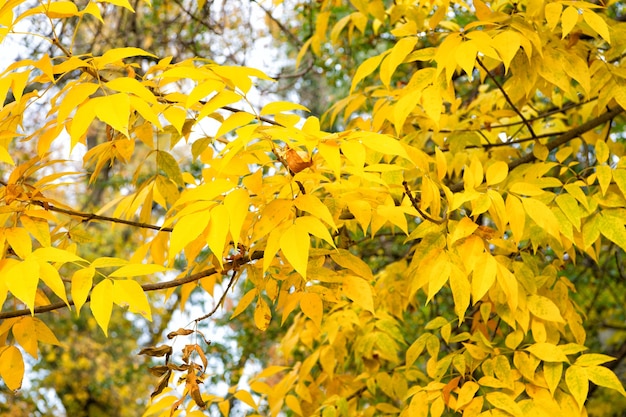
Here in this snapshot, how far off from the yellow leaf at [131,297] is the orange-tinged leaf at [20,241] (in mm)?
165

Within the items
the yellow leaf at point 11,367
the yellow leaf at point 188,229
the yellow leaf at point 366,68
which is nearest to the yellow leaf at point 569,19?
the yellow leaf at point 366,68

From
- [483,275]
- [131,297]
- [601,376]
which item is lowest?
[601,376]

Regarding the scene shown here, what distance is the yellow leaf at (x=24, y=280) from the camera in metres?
1.13

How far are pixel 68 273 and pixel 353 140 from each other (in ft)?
19.5

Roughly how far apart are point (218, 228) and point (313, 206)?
0.17 m

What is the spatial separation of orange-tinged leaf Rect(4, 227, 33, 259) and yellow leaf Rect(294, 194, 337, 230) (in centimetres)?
48

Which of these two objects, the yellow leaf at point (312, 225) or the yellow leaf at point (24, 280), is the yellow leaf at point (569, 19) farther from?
the yellow leaf at point (24, 280)

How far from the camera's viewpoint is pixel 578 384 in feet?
5.13

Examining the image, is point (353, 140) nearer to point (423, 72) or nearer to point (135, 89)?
point (135, 89)

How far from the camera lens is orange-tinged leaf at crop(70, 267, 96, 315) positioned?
1259mm

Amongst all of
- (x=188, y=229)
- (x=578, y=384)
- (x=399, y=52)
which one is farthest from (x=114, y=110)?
(x=578, y=384)

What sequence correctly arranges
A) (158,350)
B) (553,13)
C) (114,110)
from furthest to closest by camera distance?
(553,13) < (158,350) < (114,110)

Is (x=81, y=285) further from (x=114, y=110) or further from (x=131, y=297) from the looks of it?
(x=114, y=110)

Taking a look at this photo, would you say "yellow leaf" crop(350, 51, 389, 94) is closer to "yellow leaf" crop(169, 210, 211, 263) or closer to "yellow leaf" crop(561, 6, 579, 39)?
"yellow leaf" crop(561, 6, 579, 39)
